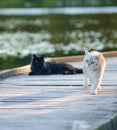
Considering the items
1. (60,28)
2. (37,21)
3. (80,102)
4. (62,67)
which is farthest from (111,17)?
(80,102)

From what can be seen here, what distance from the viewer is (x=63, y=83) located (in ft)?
32.9

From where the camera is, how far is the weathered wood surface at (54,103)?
701 centimetres

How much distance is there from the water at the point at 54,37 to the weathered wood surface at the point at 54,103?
5915mm

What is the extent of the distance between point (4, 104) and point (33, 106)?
0.39m

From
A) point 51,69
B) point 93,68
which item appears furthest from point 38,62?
point 93,68

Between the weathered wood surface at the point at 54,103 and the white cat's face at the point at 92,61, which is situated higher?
the white cat's face at the point at 92,61

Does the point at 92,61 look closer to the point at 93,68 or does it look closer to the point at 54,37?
the point at 93,68

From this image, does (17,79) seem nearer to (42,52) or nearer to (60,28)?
(42,52)

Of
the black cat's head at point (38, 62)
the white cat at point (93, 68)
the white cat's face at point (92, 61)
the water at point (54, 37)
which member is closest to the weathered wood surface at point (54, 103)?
the white cat at point (93, 68)

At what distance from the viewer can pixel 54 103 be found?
8.20 metres

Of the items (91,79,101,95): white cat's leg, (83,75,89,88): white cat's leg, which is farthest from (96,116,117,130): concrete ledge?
(83,75,89,88): white cat's leg

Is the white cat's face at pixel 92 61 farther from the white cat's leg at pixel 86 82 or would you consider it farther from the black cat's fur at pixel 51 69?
the black cat's fur at pixel 51 69

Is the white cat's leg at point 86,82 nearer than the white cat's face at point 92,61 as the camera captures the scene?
No

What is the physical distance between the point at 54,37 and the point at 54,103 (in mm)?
20354
